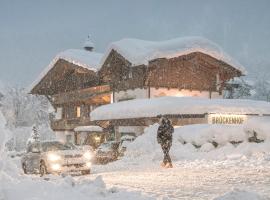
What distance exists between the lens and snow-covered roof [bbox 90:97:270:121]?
30.4 m

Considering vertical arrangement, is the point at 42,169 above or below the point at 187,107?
below

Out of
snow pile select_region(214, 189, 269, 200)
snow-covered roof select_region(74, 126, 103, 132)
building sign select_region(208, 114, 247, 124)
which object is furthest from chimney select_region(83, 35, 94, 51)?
snow pile select_region(214, 189, 269, 200)

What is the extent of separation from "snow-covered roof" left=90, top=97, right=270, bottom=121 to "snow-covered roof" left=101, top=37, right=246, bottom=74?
3067mm

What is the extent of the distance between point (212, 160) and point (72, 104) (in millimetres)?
31132

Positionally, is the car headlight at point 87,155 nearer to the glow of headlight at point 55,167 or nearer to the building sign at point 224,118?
the glow of headlight at point 55,167

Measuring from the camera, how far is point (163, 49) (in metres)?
34.1

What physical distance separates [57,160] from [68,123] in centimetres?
3022

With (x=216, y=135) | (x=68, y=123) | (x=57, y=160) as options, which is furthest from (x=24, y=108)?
(x=57, y=160)

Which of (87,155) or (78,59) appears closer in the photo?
(87,155)

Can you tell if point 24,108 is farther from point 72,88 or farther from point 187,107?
point 187,107

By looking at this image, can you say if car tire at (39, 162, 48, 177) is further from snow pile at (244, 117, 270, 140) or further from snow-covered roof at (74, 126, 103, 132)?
snow-covered roof at (74, 126, 103, 132)

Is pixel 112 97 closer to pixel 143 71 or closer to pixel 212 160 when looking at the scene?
pixel 143 71

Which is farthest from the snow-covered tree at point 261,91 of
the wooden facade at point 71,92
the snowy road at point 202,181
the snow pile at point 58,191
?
the snow pile at point 58,191

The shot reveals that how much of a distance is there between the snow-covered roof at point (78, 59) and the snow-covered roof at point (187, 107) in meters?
7.92
